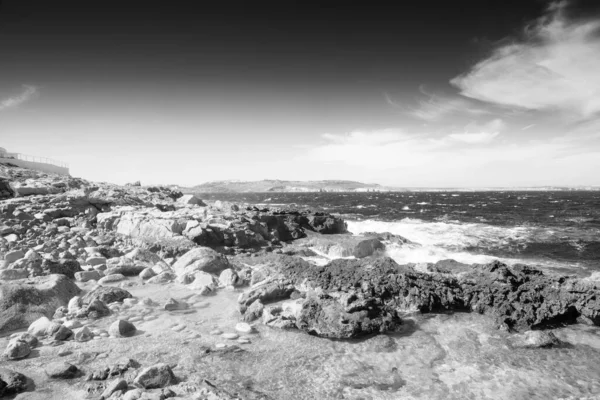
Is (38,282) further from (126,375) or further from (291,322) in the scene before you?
(291,322)

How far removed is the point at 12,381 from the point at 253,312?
4858mm

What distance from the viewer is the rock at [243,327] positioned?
7633 mm

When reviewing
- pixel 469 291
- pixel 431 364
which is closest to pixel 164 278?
pixel 431 364

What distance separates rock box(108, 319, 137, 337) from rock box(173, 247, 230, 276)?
4.49m

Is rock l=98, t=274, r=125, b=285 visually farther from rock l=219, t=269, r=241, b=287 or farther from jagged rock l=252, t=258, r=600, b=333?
jagged rock l=252, t=258, r=600, b=333

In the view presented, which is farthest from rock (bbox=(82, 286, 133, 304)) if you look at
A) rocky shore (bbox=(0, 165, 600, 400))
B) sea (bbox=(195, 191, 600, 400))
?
sea (bbox=(195, 191, 600, 400))

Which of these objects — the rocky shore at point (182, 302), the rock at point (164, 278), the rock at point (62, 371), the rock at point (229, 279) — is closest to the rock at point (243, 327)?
the rocky shore at point (182, 302)

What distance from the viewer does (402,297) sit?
9680 mm

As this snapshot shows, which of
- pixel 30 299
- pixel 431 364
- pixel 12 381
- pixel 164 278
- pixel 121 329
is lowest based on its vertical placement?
pixel 164 278

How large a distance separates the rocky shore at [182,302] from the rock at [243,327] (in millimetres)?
55

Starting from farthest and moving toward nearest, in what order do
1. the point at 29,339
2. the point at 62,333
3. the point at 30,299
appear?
1. the point at 30,299
2. the point at 62,333
3. the point at 29,339

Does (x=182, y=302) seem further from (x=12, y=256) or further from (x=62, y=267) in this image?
(x=12, y=256)

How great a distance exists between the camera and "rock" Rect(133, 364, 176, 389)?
16.9 ft

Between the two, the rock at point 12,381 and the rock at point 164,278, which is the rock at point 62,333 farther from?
the rock at point 164,278
